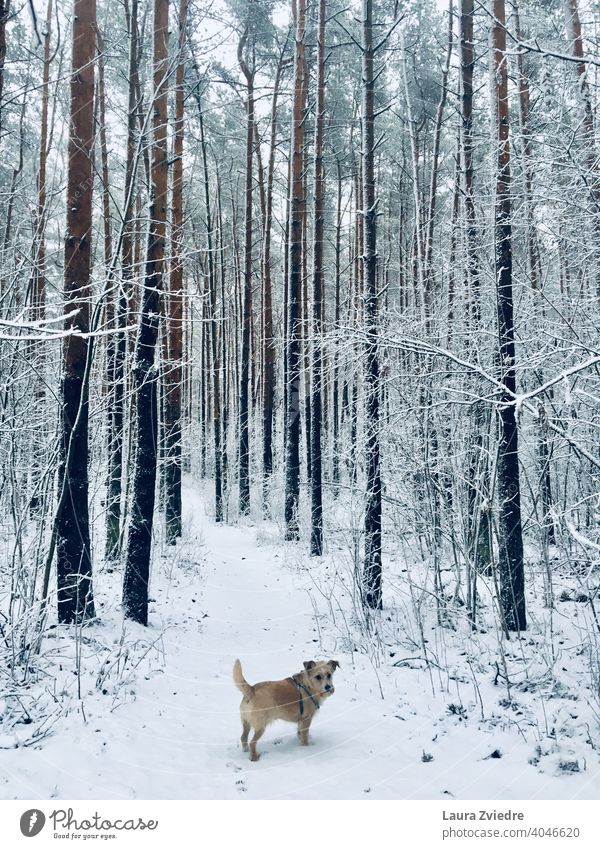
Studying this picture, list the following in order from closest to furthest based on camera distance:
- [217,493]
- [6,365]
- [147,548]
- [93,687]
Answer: [93,687], [6,365], [147,548], [217,493]

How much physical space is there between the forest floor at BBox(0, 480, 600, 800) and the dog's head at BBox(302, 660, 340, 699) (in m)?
0.30

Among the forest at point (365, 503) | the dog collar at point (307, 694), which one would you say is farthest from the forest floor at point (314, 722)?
the dog collar at point (307, 694)

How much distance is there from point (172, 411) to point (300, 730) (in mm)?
8736

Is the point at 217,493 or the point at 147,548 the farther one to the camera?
the point at 217,493

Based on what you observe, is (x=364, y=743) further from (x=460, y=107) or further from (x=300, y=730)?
(x=460, y=107)

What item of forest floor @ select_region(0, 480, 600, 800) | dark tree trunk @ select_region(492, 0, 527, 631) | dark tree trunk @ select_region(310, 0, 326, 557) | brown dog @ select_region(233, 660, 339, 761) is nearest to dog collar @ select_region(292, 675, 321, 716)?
brown dog @ select_region(233, 660, 339, 761)

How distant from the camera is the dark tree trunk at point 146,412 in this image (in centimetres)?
616

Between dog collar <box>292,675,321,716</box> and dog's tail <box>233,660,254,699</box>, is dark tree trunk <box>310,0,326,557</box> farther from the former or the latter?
dog's tail <box>233,660,254,699</box>

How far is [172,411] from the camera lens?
37.4ft

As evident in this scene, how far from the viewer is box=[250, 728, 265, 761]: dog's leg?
315 cm

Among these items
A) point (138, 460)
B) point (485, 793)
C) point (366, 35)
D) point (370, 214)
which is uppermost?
point (366, 35)

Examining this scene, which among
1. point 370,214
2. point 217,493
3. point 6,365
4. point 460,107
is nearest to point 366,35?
point 460,107

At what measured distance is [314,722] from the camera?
367 cm

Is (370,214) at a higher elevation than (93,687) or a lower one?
higher
